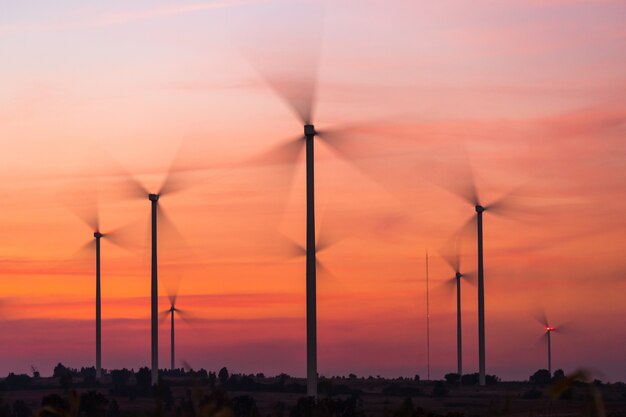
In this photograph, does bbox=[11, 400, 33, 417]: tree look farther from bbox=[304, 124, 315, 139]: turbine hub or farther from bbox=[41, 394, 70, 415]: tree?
bbox=[304, 124, 315, 139]: turbine hub

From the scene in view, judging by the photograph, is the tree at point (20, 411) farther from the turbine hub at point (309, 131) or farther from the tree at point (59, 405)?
the turbine hub at point (309, 131)

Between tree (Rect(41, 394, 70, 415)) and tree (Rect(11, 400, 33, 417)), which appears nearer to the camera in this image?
tree (Rect(41, 394, 70, 415))

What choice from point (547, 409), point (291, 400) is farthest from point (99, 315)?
point (547, 409)

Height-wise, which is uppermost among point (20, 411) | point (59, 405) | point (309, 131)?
point (309, 131)

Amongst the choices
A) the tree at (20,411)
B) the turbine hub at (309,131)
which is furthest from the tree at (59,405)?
the tree at (20,411)

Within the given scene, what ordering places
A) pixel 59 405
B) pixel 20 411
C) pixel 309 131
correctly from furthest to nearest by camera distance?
pixel 20 411 → pixel 309 131 → pixel 59 405

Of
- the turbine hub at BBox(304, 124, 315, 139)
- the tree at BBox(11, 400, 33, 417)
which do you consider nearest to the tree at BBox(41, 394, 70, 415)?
the turbine hub at BBox(304, 124, 315, 139)

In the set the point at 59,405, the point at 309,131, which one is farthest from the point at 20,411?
the point at 59,405

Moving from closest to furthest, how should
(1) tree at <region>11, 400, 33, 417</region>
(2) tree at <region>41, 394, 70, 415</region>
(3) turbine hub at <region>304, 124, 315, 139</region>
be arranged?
(2) tree at <region>41, 394, 70, 415</region> < (3) turbine hub at <region>304, 124, 315, 139</region> < (1) tree at <region>11, 400, 33, 417</region>

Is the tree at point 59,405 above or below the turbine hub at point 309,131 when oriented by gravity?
below

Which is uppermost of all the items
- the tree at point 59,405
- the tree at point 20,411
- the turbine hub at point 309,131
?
the turbine hub at point 309,131

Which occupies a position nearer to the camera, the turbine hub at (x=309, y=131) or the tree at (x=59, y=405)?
the tree at (x=59, y=405)

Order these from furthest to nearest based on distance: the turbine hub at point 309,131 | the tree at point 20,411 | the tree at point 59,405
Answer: the tree at point 20,411 → the turbine hub at point 309,131 → the tree at point 59,405

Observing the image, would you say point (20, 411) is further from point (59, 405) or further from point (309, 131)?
point (59, 405)
